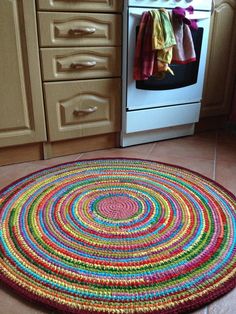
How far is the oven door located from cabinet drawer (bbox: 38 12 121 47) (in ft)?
0.32

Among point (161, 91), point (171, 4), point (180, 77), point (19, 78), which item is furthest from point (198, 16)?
point (19, 78)

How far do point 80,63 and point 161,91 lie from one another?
503mm

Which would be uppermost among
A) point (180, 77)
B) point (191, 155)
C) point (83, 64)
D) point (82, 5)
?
point (82, 5)

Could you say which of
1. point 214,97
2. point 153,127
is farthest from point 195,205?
point 214,97

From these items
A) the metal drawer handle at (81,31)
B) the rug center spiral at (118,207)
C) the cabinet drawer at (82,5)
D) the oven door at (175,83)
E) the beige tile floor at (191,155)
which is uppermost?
the cabinet drawer at (82,5)

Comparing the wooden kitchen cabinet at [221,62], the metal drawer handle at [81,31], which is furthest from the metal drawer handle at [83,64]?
the wooden kitchen cabinet at [221,62]

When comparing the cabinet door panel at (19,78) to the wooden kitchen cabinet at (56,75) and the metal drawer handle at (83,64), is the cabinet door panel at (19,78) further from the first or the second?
the metal drawer handle at (83,64)

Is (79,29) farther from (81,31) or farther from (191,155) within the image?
(191,155)

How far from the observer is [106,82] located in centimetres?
160

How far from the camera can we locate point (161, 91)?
1.72 metres

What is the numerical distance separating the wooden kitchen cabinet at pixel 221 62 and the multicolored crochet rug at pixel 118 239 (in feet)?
2.46

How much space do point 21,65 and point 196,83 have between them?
1.02 meters

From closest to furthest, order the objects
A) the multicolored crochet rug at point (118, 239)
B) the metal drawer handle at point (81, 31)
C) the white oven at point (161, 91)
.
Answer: the multicolored crochet rug at point (118, 239)
the metal drawer handle at point (81, 31)
the white oven at point (161, 91)

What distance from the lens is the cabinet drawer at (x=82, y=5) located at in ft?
4.41
